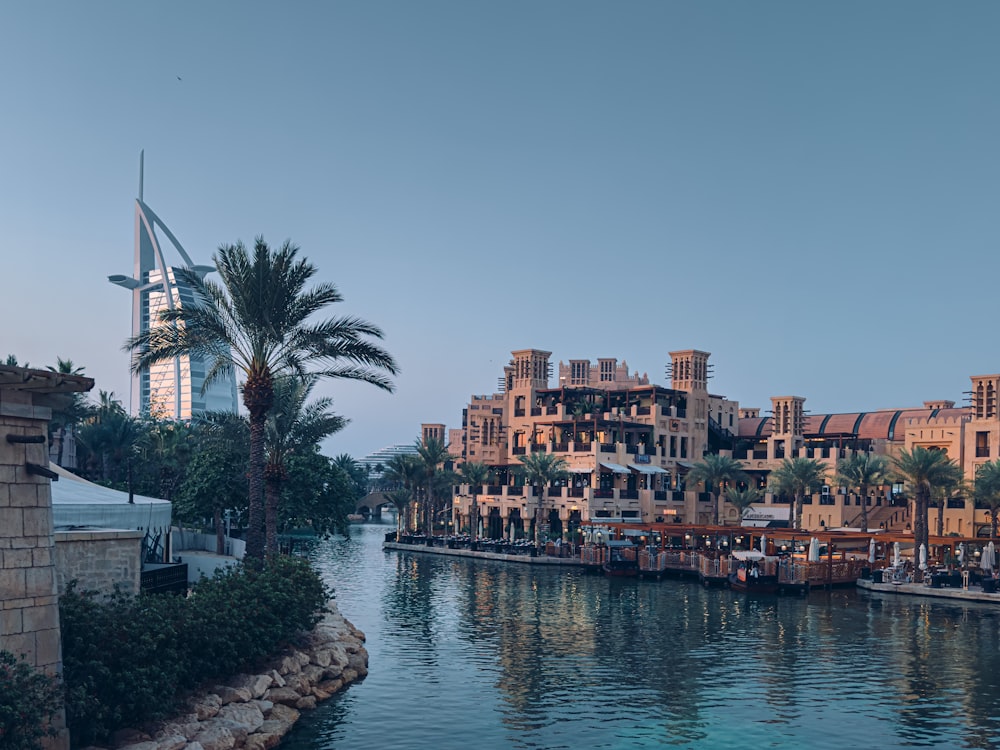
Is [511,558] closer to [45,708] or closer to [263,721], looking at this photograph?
[263,721]

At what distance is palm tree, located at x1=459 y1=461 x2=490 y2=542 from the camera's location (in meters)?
91.0

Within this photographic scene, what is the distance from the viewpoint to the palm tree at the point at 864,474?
244 ft

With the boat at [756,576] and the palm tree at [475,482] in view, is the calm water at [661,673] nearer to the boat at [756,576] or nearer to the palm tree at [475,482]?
the boat at [756,576]

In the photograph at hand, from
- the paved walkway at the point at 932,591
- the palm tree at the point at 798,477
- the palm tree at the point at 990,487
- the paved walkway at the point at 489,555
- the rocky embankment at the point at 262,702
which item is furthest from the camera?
the palm tree at the point at 798,477

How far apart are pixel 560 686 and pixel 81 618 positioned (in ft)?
48.8

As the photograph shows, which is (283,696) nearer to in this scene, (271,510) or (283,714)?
(283,714)

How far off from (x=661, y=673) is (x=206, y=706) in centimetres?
1540

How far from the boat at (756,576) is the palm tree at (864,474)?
19537mm

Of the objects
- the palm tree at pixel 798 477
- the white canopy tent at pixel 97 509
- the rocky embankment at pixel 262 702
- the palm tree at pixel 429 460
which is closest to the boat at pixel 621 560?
the palm tree at pixel 798 477

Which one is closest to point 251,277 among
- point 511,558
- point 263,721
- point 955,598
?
point 263,721

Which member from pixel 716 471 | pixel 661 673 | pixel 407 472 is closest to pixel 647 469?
pixel 716 471

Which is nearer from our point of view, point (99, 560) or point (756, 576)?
point (99, 560)

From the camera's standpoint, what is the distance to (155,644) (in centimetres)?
2075

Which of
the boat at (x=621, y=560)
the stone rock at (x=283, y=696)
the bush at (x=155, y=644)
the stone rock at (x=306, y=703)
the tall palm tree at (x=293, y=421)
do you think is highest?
the tall palm tree at (x=293, y=421)
